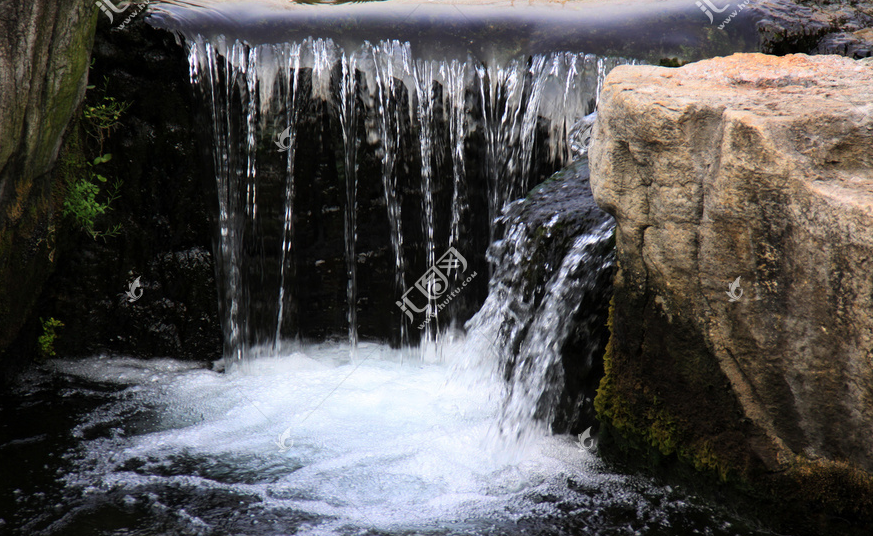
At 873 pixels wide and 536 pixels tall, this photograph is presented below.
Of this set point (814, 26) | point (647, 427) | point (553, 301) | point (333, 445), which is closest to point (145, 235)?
point (333, 445)

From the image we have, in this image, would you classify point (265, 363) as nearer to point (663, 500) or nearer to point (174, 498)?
point (174, 498)

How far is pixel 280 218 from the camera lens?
5008 millimetres

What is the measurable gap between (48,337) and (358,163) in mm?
2449

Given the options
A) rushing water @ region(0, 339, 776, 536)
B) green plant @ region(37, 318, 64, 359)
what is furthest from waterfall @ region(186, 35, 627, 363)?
green plant @ region(37, 318, 64, 359)

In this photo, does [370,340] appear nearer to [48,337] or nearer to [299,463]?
[299,463]

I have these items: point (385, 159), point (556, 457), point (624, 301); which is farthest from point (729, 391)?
point (385, 159)

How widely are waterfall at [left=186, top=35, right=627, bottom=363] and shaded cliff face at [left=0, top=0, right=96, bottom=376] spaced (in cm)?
97

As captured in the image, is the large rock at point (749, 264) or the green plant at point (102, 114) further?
the green plant at point (102, 114)

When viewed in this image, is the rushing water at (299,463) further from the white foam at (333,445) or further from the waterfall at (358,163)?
the waterfall at (358,163)

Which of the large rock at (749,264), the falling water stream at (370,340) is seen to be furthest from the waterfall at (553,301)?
the large rock at (749,264)

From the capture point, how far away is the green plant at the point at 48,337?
15.4ft

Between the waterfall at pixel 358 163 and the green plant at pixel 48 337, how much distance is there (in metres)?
1.13

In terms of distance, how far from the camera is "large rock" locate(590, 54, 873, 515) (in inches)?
89.2

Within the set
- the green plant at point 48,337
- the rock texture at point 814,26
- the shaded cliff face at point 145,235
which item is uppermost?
the rock texture at point 814,26
